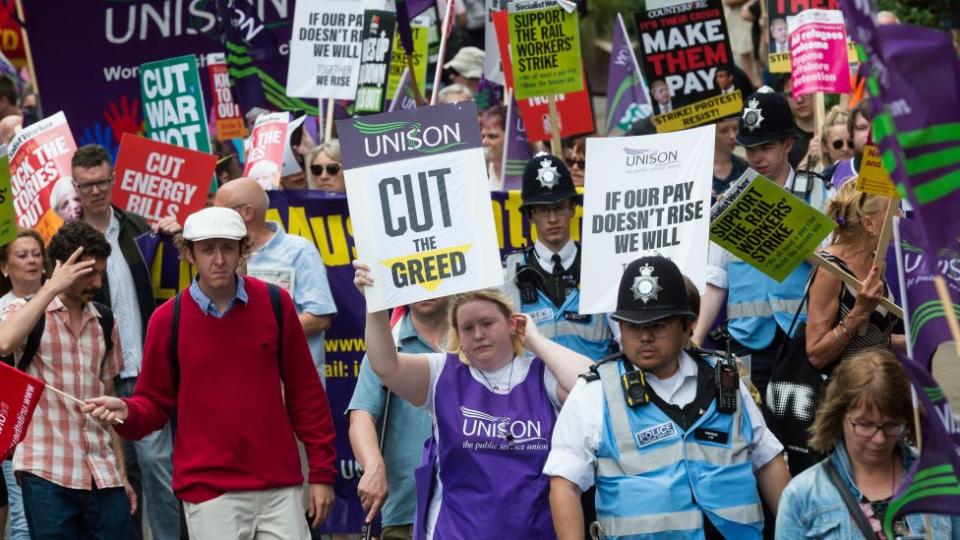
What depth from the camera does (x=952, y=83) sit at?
14.5 ft

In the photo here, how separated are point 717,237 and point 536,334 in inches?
44.9

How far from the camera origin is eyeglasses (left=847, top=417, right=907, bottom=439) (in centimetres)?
564

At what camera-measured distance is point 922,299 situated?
18.0 feet

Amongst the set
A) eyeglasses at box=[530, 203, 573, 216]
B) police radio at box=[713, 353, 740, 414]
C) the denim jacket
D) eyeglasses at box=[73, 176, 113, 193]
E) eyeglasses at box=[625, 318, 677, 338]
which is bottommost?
the denim jacket

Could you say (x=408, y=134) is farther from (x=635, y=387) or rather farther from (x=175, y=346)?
(x=635, y=387)

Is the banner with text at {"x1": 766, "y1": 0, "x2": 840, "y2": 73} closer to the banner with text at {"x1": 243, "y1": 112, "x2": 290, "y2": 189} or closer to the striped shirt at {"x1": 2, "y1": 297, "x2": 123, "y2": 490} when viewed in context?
the banner with text at {"x1": 243, "y1": 112, "x2": 290, "y2": 189}

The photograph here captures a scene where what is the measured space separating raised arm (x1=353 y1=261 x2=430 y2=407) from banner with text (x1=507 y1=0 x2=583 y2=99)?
435cm

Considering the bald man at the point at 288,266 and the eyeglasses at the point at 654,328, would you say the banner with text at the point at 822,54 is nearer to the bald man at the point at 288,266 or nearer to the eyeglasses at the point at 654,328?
the bald man at the point at 288,266

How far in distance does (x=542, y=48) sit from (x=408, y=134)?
165 inches

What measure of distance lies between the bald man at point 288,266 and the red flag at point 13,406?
194 cm

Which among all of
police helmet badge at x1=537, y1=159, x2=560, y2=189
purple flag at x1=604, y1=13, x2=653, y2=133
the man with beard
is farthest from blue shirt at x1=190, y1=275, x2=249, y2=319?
purple flag at x1=604, y1=13, x2=653, y2=133

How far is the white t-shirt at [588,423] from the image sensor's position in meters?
6.09

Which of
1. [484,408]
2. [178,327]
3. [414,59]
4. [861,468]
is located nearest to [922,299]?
[861,468]

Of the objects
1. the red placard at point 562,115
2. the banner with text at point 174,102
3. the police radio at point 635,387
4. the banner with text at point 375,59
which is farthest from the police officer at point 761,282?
the banner with text at point 174,102
